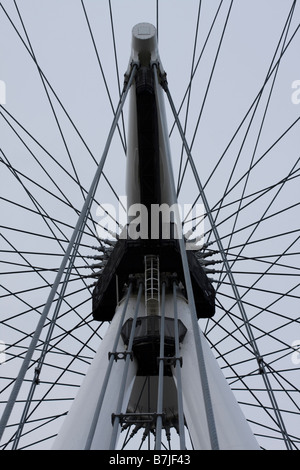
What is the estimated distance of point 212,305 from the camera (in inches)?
504

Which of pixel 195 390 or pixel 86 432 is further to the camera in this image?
pixel 195 390

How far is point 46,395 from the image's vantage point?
13.5 meters

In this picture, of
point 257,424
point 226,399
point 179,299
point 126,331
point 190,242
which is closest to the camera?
point 226,399

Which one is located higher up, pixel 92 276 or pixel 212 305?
pixel 92 276

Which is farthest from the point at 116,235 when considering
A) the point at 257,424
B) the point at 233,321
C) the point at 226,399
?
the point at 226,399

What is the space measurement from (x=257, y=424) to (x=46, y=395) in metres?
4.45
